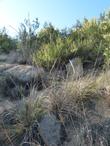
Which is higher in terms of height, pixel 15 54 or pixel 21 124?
pixel 15 54

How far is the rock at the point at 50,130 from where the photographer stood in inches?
260

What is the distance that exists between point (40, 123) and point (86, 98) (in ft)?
3.07

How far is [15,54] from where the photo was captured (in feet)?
35.7

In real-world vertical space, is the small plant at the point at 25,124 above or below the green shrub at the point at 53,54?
below

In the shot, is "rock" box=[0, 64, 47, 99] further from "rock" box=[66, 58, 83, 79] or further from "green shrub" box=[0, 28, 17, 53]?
"green shrub" box=[0, 28, 17, 53]

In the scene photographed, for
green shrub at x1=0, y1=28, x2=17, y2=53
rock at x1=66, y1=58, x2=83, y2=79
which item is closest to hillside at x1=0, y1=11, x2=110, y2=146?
rock at x1=66, y1=58, x2=83, y2=79

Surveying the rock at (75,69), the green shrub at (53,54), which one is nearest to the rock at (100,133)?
the rock at (75,69)

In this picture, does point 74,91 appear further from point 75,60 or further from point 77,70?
point 75,60

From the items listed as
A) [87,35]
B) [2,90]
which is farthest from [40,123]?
[87,35]

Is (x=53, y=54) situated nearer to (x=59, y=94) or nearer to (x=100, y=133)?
(x=59, y=94)

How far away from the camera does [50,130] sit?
6727 mm

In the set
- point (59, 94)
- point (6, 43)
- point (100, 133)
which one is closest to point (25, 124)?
point (59, 94)

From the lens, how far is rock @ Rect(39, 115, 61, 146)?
260 inches

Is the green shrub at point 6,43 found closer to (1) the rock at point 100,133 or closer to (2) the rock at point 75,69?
(2) the rock at point 75,69
